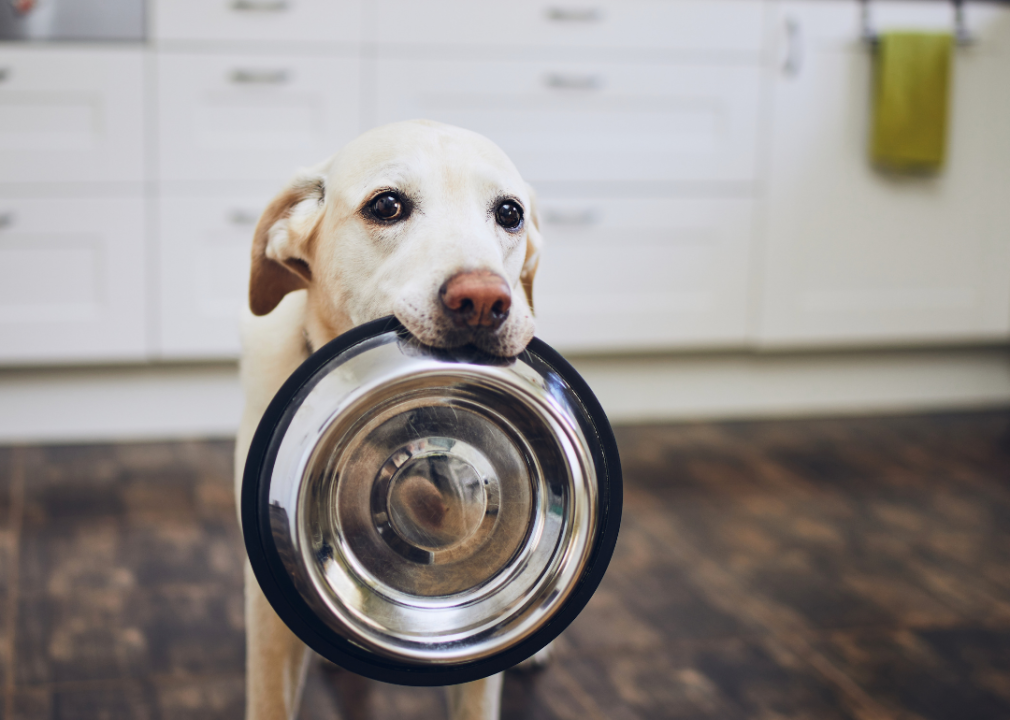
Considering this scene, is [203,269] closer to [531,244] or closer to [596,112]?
[596,112]

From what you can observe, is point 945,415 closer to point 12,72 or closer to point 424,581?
point 424,581

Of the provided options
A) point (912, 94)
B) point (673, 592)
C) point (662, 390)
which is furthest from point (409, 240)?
point (912, 94)

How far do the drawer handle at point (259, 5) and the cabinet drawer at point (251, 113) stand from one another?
102 millimetres

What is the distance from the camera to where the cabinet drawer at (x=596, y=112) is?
217 cm

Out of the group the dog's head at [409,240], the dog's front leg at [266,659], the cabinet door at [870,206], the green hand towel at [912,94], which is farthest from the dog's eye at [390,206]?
the green hand towel at [912,94]

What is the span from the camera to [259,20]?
2055mm

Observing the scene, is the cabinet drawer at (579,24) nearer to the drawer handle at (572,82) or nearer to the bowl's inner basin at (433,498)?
the drawer handle at (572,82)

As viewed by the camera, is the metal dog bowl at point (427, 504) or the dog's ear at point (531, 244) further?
the dog's ear at point (531, 244)

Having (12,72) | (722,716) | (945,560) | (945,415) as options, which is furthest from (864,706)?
(12,72)

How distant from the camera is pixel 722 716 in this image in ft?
3.64

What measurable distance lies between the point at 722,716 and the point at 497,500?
0.51 meters

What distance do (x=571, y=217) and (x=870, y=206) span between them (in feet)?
2.61

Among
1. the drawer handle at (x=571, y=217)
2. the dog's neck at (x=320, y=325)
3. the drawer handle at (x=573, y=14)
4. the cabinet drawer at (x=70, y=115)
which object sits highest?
the drawer handle at (x=573, y=14)

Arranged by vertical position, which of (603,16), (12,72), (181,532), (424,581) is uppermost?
(603,16)
